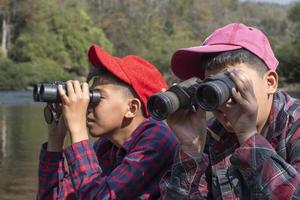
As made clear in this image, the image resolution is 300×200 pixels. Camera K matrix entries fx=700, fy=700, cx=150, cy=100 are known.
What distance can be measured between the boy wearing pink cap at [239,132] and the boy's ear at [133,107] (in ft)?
1.43

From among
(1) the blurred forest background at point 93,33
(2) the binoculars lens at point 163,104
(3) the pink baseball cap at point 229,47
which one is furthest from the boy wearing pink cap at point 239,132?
(1) the blurred forest background at point 93,33

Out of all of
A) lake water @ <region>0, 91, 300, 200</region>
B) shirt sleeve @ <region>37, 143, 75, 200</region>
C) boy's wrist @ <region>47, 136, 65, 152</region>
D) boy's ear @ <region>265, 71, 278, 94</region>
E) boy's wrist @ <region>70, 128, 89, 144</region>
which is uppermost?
boy's ear @ <region>265, 71, 278, 94</region>

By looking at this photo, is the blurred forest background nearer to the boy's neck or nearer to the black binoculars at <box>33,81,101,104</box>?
the boy's neck

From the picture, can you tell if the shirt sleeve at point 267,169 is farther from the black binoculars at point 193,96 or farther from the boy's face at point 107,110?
the boy's face at point 107,110

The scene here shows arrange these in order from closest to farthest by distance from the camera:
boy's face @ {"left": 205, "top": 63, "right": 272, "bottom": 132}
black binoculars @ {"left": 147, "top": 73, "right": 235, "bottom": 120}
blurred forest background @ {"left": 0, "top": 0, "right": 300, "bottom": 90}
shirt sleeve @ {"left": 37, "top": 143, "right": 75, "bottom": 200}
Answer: black binoculars @ {"left": 147, "top": 73, "right": 235, "bottom": 120}
boy's face @ {"left": 205, "top": 63, "right": 272, "bottom": 132}
shirt sleeve @ {"left": 37, "top": 143, "right": 75, "bottom": 200}
blurred forest background @ {"left": 0, "top": 0, "right": 300, "bottom": 90}

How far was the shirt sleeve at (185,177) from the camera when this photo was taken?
209 cm

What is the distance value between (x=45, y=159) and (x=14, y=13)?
165 feet

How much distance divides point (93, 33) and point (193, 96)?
188ft

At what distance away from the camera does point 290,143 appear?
2.04 meters

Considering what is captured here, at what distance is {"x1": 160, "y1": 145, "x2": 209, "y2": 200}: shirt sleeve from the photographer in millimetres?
2086

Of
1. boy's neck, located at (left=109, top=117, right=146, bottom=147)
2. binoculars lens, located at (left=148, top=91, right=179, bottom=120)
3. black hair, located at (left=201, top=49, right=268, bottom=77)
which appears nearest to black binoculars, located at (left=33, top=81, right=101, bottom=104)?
boy's neck, located at (left=109, top=117, right=146, bottom=147)

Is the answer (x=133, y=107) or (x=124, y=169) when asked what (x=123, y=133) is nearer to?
(x=133, y=107)

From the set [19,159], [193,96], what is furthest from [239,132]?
[19,159]

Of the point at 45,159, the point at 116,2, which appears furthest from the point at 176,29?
the point at 45,159
